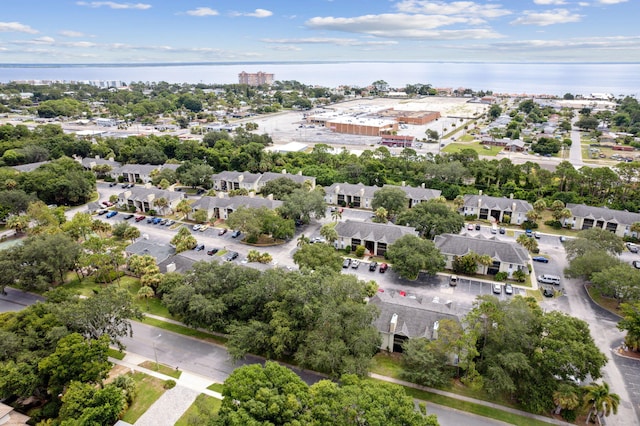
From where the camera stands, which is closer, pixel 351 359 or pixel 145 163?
pixel 351 359

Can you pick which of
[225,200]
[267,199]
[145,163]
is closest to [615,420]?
[267,199]

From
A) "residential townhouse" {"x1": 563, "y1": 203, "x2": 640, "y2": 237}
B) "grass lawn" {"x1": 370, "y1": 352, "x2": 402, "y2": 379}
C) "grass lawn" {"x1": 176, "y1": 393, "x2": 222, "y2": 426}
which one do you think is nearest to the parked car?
"grass lawn" {"x1": 176, "y1": 393, "x2": 222, "y2": 426}

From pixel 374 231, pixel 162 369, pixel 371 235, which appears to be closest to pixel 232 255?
pixel 371 235

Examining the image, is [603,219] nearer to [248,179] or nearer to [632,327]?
[632,327]

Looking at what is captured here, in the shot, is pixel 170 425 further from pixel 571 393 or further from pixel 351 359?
pixel 571 393

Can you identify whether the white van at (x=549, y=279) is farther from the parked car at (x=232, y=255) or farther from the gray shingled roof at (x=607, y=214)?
the parked car at (x=232, y=255)
